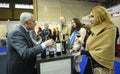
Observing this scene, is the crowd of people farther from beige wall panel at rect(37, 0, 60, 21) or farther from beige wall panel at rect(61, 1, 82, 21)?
beige wall panel at rect(61, 1, 82, 21)

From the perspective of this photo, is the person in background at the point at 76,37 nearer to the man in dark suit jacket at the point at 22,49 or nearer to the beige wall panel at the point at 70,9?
the man in dark suit jacket at the point at 22,49

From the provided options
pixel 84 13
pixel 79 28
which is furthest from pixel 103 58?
pixel 84 13

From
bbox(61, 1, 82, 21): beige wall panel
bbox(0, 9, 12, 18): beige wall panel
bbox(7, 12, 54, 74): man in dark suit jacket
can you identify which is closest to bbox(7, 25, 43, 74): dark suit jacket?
bbox(7, 12, 54, 74): man in dark suit jacket

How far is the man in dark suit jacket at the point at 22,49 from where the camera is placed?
4.75 feet

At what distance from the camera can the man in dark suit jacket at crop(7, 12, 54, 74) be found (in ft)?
4.75

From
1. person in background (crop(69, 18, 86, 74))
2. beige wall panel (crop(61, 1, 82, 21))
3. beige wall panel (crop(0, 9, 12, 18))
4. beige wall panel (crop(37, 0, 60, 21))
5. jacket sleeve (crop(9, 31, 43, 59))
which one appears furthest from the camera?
beige wall panel (crop(0, 9, 12, 18))

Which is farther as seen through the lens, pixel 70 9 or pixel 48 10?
pixel 70 9

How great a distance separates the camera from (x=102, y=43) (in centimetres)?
149

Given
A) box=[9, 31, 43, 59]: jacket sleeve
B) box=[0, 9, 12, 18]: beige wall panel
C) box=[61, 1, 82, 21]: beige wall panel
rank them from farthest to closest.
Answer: box=[0, 9, 12, 18]: beige wall panel
box=[61, 1, 82, 21]: beige wall panel
box=[9, 31, 43, 59]: jacket sleeve

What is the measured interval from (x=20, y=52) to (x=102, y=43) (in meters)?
0.82

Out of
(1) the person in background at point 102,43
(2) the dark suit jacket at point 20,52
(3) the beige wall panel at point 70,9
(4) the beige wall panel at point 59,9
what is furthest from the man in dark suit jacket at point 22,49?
(3) the beige wall panel at point 70,9

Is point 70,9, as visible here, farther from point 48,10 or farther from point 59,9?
point 48,10

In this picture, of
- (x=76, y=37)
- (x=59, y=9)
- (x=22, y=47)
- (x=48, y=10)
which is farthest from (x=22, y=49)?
(x=59, y=9)

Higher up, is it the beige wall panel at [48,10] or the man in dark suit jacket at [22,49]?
the beige wall panel at [48,10]
